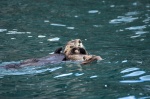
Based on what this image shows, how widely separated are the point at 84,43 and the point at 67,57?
281cm

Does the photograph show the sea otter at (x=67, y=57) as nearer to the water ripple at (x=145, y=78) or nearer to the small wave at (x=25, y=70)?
the small wave at (x=25, y=70)

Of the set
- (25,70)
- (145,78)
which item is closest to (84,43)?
(25,70)

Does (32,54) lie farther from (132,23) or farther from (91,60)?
(132,23)

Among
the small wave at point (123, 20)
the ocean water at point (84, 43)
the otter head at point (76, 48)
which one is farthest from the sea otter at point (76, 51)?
the small wave at point (123, 20)

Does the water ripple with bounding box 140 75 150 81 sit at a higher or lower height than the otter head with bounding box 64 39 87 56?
lower

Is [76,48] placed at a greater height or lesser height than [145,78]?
greater

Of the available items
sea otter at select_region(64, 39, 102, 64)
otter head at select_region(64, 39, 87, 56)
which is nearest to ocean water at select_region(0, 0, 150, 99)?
sea otter at select_region(64, 39, 102, 64)

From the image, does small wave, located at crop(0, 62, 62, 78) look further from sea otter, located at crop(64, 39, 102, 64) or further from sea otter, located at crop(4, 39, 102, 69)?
sea otter, located at crop(64, 39, 102, 64)

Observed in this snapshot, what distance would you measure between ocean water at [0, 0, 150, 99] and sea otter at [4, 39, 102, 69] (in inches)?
7.3

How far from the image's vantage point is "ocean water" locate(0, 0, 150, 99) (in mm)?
8188

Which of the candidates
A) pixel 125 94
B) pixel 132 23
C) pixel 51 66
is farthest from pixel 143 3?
pixel 125 94

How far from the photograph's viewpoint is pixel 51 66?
10.3 m

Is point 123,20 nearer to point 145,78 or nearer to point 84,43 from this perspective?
point 84,43

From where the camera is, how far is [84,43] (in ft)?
44.0
